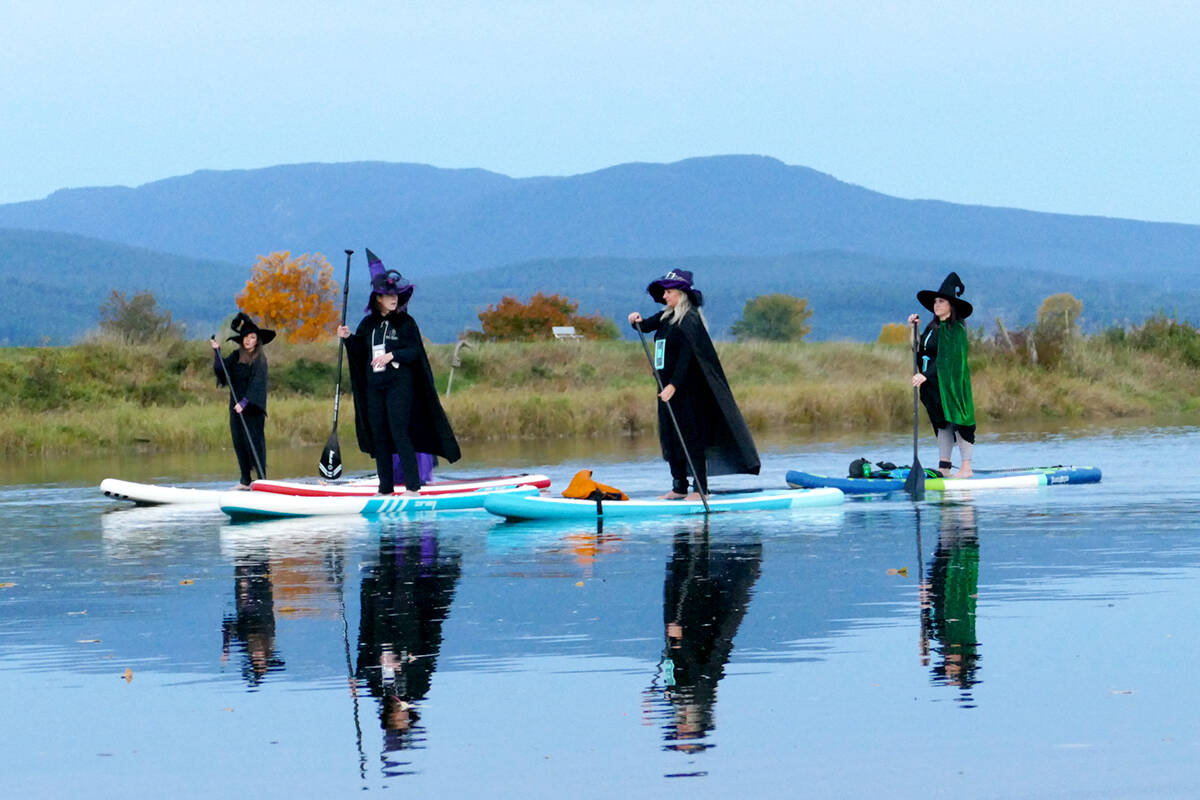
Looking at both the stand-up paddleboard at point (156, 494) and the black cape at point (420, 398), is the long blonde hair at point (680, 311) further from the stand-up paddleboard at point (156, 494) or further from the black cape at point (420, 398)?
the stand-up paddleboard at point (156, 494)

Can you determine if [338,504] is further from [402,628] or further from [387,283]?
[402,628]

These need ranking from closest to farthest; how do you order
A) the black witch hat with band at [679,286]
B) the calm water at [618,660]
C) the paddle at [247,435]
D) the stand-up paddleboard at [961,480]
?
1. the calm water at [618,660]
2. the black witch hat with band at [679,286]
3. the stand-up paddleboard at [961,480]
4. the paddle at [247,435]

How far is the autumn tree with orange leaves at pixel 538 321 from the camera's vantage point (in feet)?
336

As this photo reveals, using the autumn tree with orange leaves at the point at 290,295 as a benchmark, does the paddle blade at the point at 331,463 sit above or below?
below

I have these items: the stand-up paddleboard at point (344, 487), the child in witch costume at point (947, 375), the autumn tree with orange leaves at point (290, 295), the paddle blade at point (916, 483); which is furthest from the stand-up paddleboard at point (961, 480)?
the autumn tree with orange leaves at point (290, 295)

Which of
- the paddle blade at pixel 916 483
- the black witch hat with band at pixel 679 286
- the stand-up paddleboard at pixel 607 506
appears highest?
the black witch hat with band at pixel 679 286

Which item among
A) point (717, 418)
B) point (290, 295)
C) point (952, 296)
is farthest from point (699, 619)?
point (290, 295)

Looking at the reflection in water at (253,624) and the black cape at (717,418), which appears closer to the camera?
the reflection in water at (253,624)

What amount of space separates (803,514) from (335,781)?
36.6ft

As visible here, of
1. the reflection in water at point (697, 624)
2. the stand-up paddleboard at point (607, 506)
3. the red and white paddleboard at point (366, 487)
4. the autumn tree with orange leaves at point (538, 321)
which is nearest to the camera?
the reflection in water at point (697, 624)

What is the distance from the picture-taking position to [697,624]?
11219 millimetres

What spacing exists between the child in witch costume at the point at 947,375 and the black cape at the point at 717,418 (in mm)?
3065

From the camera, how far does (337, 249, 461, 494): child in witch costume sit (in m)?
18.7

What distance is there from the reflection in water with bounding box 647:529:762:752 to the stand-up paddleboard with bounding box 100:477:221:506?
694 centimetres
